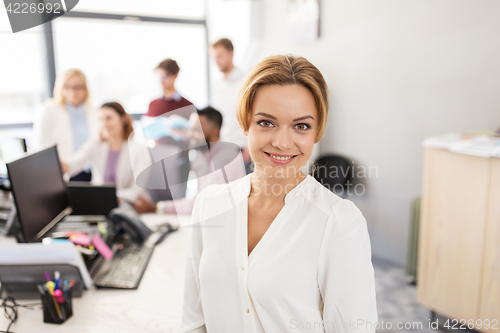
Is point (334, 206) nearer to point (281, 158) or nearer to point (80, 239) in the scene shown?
point (281, 158)

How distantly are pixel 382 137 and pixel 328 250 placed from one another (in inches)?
84.0

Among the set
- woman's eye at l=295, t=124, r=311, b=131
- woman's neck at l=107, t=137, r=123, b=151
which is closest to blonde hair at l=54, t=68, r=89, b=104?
woman's neck at l=107, t=137, r=123, b=151

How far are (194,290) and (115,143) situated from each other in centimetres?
180

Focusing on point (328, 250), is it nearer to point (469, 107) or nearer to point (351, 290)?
point (351, 290)

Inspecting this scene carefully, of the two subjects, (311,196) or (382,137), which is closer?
(311,196)

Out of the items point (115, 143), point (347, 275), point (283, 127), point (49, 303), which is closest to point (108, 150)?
point (115, 143)

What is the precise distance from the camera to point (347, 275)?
84cm

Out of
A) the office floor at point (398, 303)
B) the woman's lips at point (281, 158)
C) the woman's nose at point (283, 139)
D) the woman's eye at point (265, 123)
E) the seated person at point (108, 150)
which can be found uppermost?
the woman's eye at point (265, 123)

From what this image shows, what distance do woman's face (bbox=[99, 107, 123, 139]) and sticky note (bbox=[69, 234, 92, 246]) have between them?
1187mm

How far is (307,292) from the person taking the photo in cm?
89

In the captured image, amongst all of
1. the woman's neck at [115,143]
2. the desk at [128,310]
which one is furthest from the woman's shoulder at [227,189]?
the woman's neck at [115,143]

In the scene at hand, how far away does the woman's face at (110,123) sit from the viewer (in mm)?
2533

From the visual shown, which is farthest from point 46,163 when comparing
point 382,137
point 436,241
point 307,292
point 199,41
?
point 199,41

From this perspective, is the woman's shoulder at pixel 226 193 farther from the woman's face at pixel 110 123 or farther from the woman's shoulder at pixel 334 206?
the woman's face at pixel 110 123
